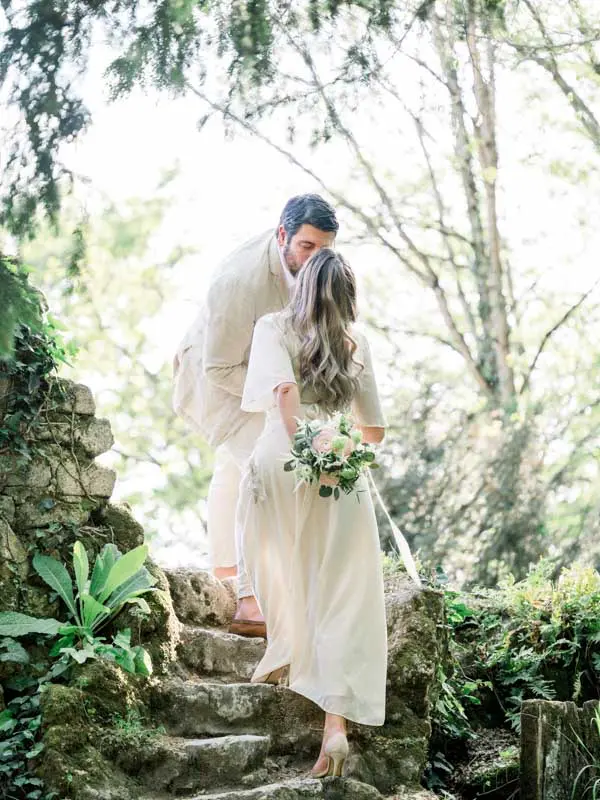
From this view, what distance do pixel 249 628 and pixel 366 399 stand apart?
4.87ft

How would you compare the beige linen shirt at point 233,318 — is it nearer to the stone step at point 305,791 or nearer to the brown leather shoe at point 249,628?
the brown leather shoe at point 249,628

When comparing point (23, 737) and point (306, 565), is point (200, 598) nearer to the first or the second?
point (306, 565)

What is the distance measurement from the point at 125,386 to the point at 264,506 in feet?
50.9

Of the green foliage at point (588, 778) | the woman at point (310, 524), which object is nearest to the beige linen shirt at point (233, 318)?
the woman at point (310, 524)

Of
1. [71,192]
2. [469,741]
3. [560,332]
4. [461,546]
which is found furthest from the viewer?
[560,332]

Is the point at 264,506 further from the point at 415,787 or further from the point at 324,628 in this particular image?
the point at 415,787

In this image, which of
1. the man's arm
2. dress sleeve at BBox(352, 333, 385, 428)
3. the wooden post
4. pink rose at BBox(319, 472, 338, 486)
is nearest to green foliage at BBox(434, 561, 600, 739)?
the wooden post

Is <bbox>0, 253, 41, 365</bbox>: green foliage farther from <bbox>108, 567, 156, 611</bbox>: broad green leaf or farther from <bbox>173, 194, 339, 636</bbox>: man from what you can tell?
<bbox>173, 194, 339, 636</bbox>: man

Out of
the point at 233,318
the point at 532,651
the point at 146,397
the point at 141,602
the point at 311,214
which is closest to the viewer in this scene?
the point at 141,602

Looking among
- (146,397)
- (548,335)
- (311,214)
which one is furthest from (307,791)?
(146,397)

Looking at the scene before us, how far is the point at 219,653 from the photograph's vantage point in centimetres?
602

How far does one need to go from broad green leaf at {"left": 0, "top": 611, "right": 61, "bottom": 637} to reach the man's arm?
179 centimetres

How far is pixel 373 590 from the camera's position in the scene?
535 cm

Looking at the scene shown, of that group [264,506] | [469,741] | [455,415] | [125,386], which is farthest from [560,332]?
[264,506]
